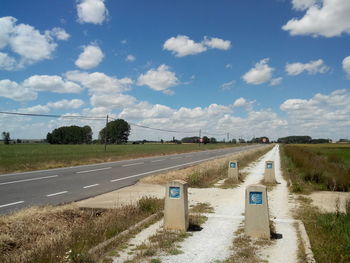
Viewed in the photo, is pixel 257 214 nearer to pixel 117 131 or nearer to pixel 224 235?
pixel 224 235

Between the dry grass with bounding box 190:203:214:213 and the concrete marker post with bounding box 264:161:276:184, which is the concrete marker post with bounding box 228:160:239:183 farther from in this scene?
the dry grass with bounding box 190:203:214:213

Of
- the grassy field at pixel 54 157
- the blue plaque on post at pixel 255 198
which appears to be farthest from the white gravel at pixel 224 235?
the grassy field at pixel 54 157

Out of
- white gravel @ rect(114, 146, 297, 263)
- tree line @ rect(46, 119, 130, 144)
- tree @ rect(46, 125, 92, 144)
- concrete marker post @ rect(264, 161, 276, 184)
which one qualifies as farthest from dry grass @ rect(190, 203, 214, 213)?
tree @ rect(46, 125, 92, 144)

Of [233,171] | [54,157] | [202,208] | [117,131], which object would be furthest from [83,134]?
[202,208]

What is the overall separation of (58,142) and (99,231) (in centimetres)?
15778

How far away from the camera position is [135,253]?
213 inches

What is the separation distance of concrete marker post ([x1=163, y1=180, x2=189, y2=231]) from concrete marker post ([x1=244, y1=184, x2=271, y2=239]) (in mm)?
1217

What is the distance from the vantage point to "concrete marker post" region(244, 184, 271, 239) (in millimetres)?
6379

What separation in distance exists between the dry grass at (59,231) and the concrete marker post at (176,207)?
35.9 inches

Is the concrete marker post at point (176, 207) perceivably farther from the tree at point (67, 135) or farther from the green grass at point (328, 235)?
the tree at point (67, 135)

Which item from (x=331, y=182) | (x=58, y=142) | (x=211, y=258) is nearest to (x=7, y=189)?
(x=211, y=258)

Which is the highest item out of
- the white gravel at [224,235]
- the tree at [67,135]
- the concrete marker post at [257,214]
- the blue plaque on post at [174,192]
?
the tree at [67,135]

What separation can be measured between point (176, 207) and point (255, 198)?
1.55 meters

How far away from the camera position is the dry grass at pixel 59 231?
197 inches
